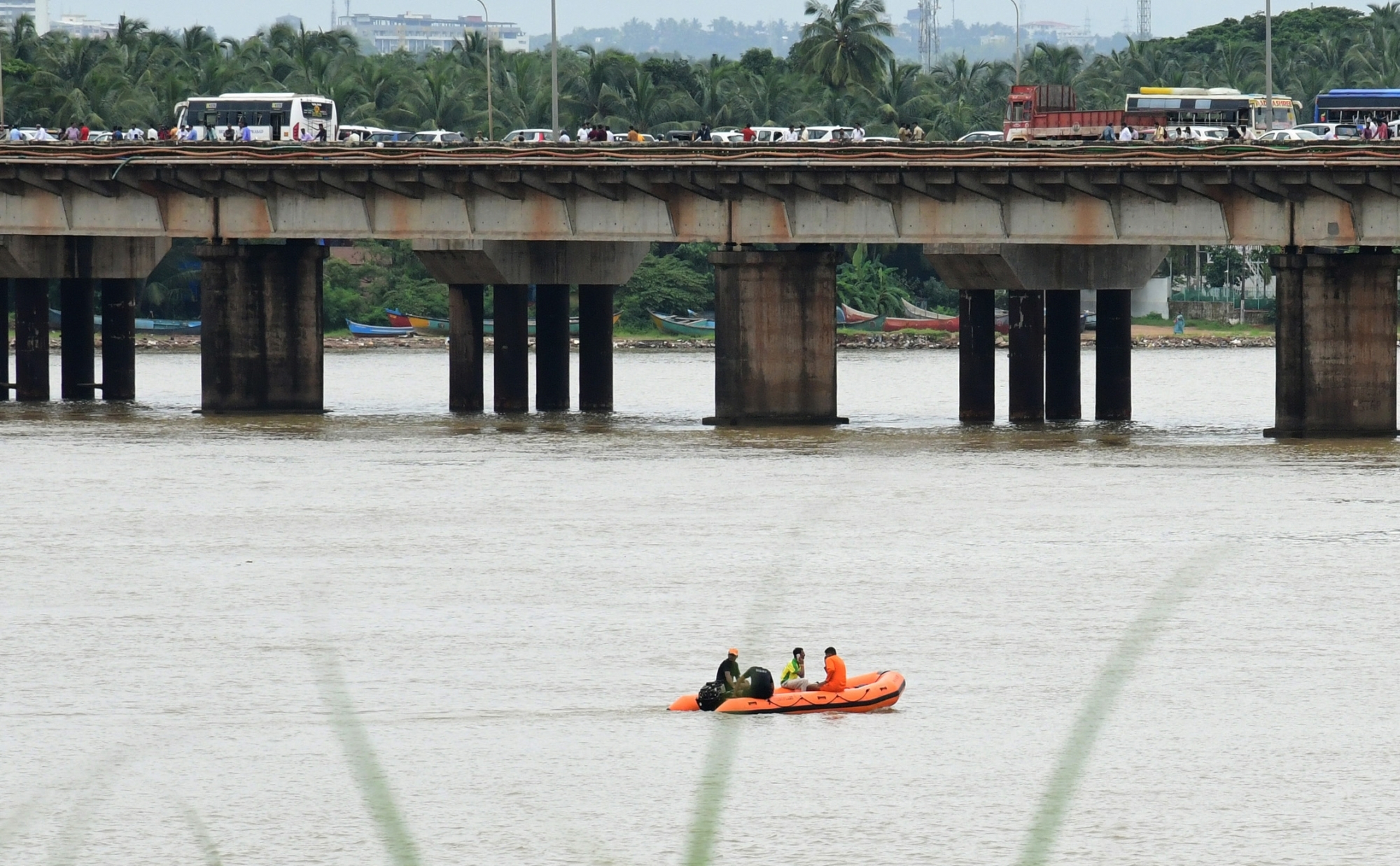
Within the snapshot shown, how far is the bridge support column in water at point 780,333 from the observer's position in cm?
6781

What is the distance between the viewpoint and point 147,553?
145 feet

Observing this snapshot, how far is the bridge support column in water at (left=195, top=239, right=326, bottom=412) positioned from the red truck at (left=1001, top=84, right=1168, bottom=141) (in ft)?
84.6

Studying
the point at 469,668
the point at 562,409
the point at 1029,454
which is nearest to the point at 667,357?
the point at 562,409

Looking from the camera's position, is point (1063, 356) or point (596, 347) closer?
point (1063, 356)

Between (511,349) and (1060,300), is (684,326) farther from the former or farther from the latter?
(1060,300)

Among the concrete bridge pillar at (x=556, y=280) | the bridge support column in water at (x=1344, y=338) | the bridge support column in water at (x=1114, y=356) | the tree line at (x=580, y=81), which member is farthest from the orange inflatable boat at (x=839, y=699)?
the tree line at (x=580, y=81)

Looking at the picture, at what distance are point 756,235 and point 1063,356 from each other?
40.4 ft

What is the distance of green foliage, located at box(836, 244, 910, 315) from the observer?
151m

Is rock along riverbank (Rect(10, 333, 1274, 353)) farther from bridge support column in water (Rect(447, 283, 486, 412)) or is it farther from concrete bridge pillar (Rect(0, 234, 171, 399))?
bridge support column in water (Rect(447, 283, 486, 412))

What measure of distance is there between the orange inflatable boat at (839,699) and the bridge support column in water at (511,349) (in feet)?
152

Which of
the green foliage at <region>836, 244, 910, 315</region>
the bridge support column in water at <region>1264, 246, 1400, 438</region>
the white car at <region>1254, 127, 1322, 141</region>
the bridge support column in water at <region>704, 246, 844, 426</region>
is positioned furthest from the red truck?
the green foliage at <region>836, 244, 910, 315</region>

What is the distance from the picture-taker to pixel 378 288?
152 m

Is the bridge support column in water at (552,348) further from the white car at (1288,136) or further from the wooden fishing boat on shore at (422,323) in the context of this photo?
the wooden fishing boat on shore at (422,323)

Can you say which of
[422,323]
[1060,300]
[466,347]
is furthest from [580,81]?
[1060,300]
